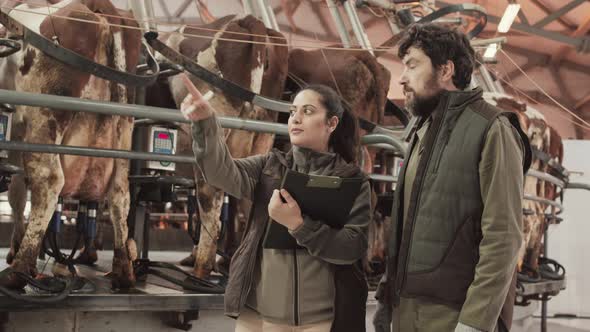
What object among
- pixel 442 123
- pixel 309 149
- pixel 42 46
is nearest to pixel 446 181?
pixel 442 123

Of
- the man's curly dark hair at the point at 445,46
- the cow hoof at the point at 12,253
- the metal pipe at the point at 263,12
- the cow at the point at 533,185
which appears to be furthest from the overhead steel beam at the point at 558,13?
the man's curly dark hair at the point at 445,46

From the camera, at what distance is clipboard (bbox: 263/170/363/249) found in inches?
88.5

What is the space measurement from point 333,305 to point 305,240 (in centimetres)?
25

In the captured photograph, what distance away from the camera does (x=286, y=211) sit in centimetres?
218

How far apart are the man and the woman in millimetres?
139

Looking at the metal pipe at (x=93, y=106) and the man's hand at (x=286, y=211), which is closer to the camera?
the man's hand at (x=286, y=211)

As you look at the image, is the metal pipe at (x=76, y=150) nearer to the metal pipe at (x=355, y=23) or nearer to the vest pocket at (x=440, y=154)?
the vest pocket at (x=440, y=154)

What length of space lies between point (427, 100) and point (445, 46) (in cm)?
17

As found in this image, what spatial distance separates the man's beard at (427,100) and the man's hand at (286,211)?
47 cm

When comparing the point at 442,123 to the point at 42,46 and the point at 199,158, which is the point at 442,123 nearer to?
the point at 199,158

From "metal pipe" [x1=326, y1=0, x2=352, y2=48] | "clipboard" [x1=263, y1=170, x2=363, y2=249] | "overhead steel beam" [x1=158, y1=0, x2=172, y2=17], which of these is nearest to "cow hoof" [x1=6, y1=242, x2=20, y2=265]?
"overhead steel beam" [x1=158, y1=0, x2=172, y2=17]

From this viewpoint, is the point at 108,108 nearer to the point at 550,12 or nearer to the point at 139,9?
the point at 139,9

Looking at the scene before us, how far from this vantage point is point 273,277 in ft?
7.52

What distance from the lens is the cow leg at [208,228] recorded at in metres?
4.52
